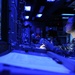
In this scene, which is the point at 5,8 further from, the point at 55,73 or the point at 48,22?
the point at 48,22

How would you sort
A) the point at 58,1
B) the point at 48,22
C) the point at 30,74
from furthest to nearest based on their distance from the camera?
1. the point at 48,22
2. the point at 58,1
3. the point at 30,74

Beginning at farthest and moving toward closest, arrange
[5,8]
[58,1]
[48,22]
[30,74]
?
[48,22], [58,1], [5,8], [30,74]

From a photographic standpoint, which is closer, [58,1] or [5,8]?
[5,8]

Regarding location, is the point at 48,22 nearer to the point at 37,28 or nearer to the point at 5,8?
the point at 37,28

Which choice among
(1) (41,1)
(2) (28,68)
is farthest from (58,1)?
(2) (28,68)

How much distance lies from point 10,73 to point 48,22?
20911 mm

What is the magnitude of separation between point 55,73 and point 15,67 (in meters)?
0.11

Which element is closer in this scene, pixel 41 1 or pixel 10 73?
pixel 10 73

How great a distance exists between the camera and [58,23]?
2211 centimetres

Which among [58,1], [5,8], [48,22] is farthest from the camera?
[48,22]

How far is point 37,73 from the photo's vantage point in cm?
60

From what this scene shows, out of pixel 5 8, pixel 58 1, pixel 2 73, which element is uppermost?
pixel 58 1

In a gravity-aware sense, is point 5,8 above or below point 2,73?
above

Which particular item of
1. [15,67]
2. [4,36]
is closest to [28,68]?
[15,67]
